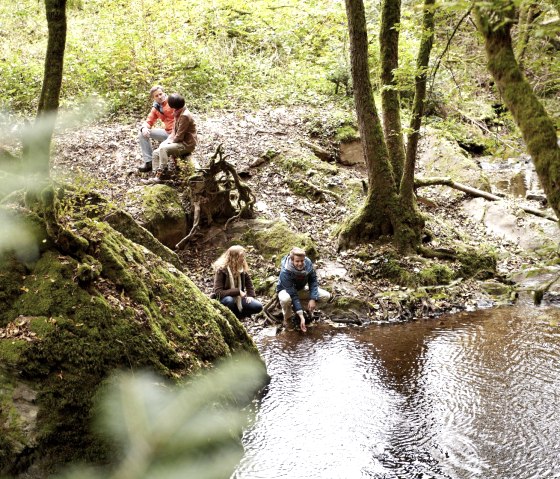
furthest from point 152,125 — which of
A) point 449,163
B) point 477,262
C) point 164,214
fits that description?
point 449,163

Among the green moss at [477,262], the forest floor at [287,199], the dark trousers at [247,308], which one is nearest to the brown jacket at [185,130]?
the forest floor at [287,199]

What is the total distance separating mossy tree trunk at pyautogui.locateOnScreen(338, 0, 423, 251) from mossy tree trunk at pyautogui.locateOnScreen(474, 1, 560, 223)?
8209 mm

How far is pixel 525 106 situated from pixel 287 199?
1011 centimetres

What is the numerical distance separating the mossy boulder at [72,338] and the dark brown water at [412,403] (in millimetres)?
1333

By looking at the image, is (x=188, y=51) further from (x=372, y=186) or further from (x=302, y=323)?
(x=302, y=323)

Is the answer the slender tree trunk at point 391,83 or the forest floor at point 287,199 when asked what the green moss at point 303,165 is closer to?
the forest floor at point 287,199

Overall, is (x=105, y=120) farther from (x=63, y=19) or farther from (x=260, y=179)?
(x=63, y=19)

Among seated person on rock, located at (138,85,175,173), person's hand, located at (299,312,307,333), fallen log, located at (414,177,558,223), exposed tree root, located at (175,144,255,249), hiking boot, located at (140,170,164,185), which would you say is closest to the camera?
person's hand, located at (299,312,307,333)

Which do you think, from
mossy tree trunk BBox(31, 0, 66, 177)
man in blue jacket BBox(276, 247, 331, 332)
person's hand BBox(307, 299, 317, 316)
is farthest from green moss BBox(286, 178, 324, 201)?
mossy tree trunk BBox(31, 0, 66, 177)

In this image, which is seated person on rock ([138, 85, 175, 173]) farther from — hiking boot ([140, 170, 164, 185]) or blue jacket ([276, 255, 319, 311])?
blue jacket ([276, 255, 319, 311])

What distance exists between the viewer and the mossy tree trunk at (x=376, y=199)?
10.8m

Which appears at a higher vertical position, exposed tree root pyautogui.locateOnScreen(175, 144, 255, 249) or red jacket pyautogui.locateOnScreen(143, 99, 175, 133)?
red jacket pyautogui.locateOnScreen(143, 99, 175, 133)

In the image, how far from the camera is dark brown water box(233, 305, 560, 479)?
517 cm

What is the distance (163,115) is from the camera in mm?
11414
